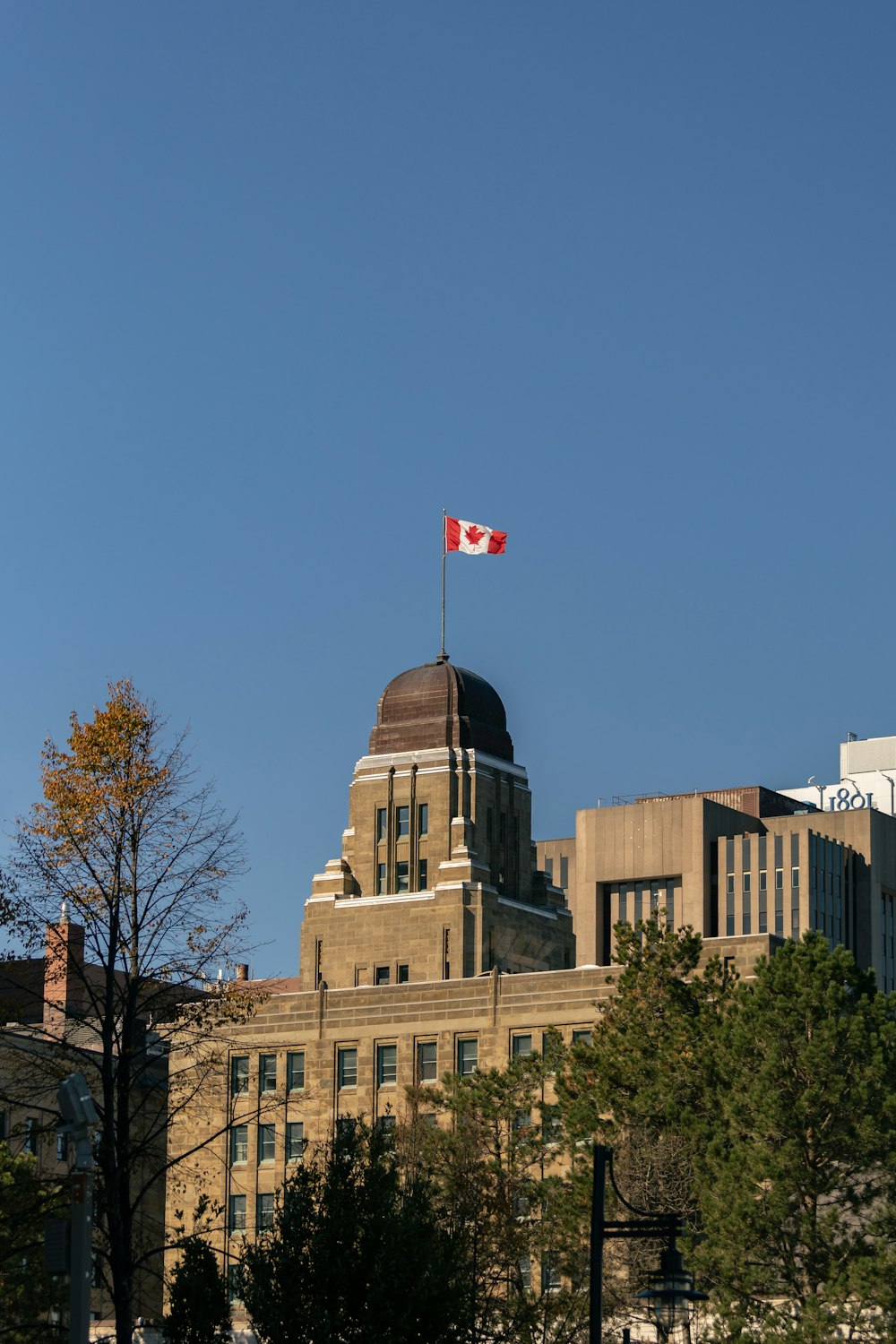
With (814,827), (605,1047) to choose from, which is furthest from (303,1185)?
(814,827)

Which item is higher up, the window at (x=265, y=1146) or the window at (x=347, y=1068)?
the window at (x=347, y=1068)

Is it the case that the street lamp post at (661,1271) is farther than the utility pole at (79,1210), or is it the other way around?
the street lamp post at (661,1271)

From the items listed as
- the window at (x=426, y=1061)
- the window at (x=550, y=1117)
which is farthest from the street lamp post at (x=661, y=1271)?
the window at (x=426, y=1061)

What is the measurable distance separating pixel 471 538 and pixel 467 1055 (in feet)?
103

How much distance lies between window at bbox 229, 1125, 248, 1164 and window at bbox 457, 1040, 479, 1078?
1026 cm

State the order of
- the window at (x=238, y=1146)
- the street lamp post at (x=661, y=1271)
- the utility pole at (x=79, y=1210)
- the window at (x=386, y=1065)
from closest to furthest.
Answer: the utility pole at (x=79, y=1210), the street lamp post at (x=661, y=1271), the window at (x=238, y=1146), the window at (x=386, y=1065)

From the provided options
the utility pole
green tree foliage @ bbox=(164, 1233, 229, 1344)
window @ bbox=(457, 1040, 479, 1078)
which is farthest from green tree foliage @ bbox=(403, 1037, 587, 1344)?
the utility pole

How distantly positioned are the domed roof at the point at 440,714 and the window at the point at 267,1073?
73.9ft

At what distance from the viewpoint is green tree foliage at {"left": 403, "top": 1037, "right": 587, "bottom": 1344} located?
193 feet

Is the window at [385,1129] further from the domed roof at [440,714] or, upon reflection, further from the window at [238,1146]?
the domed roof at [440,714]

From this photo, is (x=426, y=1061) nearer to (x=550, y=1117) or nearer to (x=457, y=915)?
(x=457, y=915)

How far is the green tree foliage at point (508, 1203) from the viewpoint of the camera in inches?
2320

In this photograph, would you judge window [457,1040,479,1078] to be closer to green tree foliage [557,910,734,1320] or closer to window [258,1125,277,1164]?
window [258,1125,277,1164]

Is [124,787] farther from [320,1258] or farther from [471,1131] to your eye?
[471,1131]
